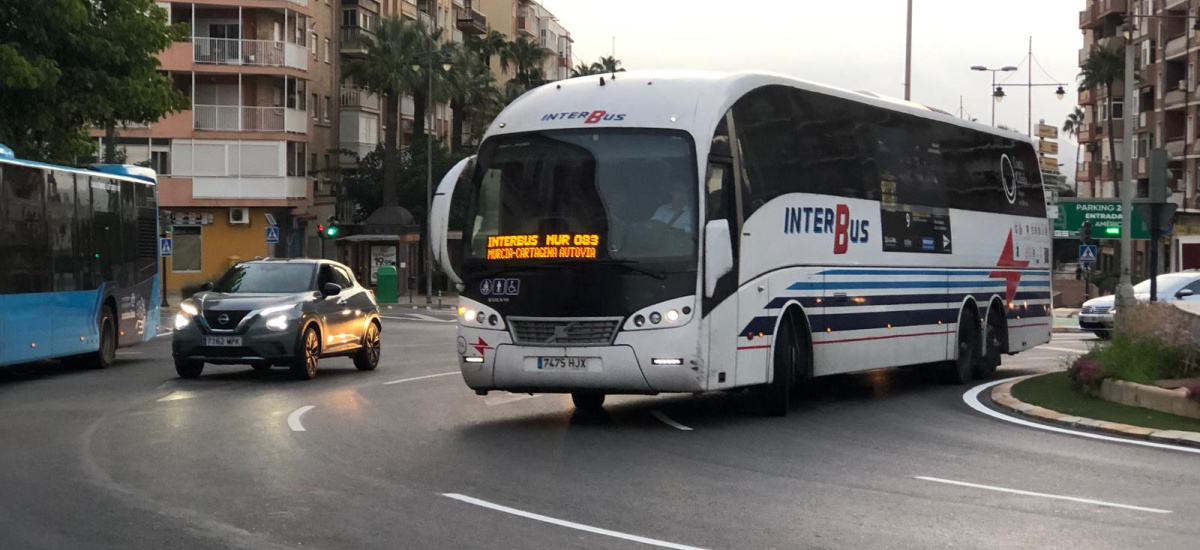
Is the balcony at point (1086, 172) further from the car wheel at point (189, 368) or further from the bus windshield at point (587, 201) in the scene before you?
the bus windshield at point (587, 201)

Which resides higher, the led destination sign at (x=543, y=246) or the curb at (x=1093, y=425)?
the led destination sign at (x=543, y=246)

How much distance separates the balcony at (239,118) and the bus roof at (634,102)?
58415 mm

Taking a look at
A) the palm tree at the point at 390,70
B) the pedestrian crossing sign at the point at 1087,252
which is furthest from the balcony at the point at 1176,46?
the palm tree at the point at 390,70

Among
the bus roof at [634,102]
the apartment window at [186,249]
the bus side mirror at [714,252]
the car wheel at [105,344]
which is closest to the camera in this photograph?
the bus side mirror at [714,252]

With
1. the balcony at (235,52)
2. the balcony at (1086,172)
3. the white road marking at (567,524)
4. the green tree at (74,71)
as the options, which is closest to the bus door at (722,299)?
the white road marking at (567,524)

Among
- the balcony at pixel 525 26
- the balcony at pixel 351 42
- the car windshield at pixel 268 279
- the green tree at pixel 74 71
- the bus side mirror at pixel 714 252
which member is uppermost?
the balcony at pixel 525 26

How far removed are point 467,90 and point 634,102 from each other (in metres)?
74.1

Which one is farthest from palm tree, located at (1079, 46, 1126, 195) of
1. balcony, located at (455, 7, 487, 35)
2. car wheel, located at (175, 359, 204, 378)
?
car wheel, located at (175, 359, 204, 378)

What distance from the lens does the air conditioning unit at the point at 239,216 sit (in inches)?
2931

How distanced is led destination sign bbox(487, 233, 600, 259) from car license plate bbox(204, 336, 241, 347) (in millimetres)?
6809

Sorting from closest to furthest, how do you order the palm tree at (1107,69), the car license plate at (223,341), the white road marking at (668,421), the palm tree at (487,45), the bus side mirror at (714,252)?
1. the bus side mirror at (714,252)
2. the white road marking at (668,421)
3. the car license plate at (223,341)
4. the palm tree at (1107,69)
5. the palm tree at (487,45)

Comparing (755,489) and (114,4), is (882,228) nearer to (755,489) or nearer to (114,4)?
(755,489)

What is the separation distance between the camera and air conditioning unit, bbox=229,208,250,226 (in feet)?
244

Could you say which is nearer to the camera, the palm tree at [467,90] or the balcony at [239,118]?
the balcony at [239,118]
